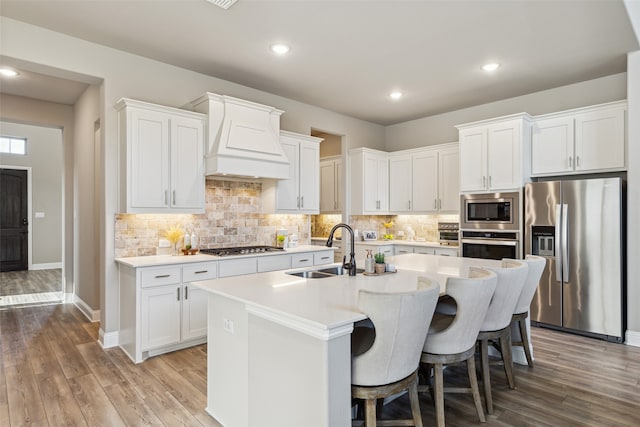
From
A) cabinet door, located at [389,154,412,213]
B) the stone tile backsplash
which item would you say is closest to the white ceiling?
the stone tile backsplash

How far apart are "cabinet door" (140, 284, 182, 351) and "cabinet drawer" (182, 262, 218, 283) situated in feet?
0.41

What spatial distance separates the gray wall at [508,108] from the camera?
14.5 ft

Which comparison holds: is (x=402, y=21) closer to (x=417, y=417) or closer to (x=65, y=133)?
(x=417, y=417)

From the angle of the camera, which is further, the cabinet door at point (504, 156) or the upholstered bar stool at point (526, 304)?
the cabinet door at point (504, 156)

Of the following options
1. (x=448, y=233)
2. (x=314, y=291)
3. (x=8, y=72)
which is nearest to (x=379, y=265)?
(x=314, y=291)

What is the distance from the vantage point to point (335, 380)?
163cm

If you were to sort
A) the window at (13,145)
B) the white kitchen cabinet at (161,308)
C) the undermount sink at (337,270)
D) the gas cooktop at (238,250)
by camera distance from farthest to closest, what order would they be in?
the window at (13,145)
the gas cooktop at (238,250)
the white kitchen cabinet at (161,308)
the undermount sink at (337,270)

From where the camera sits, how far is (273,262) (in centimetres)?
431

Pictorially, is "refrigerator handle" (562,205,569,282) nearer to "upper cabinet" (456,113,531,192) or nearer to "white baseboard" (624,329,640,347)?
"upper cabinet" (456,113,531,192)

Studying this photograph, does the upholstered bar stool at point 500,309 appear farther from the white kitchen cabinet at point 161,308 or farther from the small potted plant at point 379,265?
the white kitchen cabinet at point 161,308

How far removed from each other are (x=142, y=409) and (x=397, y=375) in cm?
183

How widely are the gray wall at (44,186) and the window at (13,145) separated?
0.27 feet

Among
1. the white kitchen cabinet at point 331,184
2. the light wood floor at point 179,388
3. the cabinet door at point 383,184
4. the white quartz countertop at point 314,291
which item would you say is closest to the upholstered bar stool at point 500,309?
the light wood floor at point 179,388

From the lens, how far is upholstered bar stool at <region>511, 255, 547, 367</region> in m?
2.87
